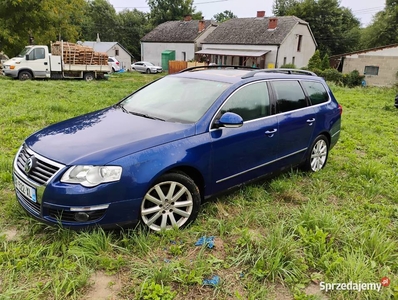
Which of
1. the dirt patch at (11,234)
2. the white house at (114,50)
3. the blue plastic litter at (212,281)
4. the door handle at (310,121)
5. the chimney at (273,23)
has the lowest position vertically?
the blue plastic litter at (212,281)

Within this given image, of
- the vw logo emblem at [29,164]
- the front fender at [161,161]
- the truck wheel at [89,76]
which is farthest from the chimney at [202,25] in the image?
the vw logo emblem at [29,164]

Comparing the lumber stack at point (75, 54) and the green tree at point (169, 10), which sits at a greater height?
the green tree at point (169, 10)

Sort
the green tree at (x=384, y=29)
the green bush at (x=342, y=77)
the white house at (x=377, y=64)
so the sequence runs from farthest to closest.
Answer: the green tree at (x=384, y=29) → the white house at (x=377, y=64) → the green bush at (x=342, y=77)

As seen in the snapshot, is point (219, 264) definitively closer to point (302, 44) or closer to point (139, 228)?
point (139, 228)

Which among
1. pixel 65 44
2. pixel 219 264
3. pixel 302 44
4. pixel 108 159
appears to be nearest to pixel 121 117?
pixel 108 159

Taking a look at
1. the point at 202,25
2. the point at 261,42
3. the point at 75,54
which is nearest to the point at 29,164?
the point at 75,54

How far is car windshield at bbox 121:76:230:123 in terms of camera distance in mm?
3476

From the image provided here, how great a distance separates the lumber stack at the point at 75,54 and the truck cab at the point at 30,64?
117 cm

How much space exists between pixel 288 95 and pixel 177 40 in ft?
124

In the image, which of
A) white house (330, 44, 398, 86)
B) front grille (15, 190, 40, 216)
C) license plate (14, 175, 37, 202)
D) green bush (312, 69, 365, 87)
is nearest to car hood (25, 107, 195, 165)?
license plate (14, 175, 37, 202)

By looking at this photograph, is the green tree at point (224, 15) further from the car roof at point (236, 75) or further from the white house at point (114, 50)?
the car roof at point (236, 75)

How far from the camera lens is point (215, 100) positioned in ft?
11.4

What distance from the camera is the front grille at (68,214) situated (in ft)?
8.78

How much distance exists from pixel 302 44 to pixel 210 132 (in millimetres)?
35027
